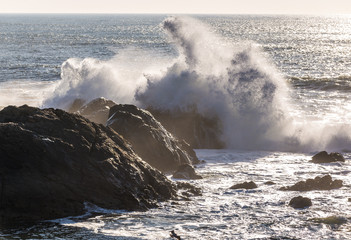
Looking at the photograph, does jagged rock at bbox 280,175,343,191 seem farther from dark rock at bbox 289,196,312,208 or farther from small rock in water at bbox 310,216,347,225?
small rock in water at bbox 310,216,347,225

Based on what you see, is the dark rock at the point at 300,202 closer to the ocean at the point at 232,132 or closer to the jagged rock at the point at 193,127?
the ocean at the point at 232,132

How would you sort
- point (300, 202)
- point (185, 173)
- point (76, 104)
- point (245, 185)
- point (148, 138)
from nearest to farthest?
point (300, 202) < point (245, 185) < point (185, 173) < point (148, 138) < point (76, 104)

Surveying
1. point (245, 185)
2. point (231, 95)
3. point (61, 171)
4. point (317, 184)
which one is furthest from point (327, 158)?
point (61, 171)

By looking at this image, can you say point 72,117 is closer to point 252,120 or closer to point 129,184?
point 129,184

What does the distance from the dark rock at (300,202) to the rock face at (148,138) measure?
3688 millimetres

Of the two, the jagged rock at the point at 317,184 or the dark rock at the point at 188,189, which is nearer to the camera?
the dark rock at the point at 188,189

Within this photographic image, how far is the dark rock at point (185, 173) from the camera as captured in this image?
42.7 ft

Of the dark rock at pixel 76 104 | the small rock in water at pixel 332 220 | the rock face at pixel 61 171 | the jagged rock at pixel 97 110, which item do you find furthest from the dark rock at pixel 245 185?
the dark rock at pixel 76 104

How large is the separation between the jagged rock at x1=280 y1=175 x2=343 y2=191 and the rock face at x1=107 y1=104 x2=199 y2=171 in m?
3.07

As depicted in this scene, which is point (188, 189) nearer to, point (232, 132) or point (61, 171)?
point (61, 171)

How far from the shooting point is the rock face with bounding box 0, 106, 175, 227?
382 inches

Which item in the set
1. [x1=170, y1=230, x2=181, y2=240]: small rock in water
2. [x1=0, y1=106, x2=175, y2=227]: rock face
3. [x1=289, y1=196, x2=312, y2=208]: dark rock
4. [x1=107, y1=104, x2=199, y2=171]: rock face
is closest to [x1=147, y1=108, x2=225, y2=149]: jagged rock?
[x1=107, y1=104, x2=199, y2=171]: rock face

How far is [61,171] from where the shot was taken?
1005cm

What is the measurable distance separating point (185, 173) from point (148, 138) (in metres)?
1.34
